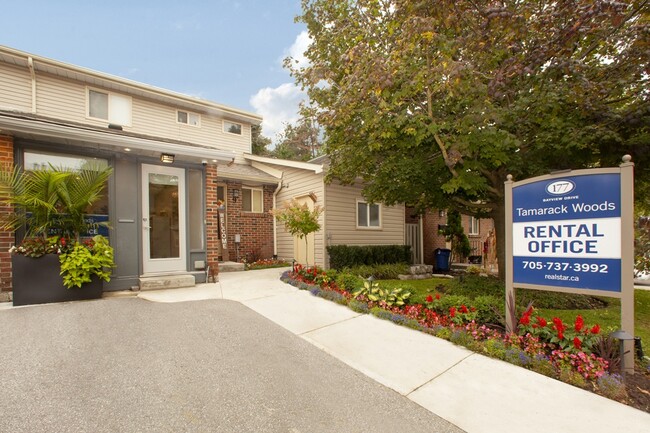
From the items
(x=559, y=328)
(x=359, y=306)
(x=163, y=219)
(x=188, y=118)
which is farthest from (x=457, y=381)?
(x=188, y=118)

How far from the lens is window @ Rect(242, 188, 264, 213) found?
11547 mm

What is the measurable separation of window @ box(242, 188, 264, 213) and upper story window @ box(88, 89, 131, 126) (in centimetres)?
535

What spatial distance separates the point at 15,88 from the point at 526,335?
15264 millimetres

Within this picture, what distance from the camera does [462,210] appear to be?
809 centimetres

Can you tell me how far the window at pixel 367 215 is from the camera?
10.9 m

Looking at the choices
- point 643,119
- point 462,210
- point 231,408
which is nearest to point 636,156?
point 643,119

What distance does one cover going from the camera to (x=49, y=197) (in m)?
4.94

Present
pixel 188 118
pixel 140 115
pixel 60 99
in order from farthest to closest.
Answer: pixel 188 118, pixel 140 115, pixel 60 99

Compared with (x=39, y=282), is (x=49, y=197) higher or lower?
higher

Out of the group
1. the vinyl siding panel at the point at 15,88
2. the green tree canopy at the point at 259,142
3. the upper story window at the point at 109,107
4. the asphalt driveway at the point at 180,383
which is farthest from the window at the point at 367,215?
the green tree canopy at the point at 259,142

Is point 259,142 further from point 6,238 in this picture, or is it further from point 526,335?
point 526,335

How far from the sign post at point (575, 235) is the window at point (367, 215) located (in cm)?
700

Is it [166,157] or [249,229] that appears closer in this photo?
[166,157]

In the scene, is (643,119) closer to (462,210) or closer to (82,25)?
(462,210)
